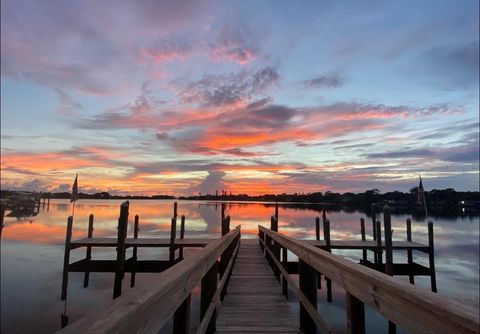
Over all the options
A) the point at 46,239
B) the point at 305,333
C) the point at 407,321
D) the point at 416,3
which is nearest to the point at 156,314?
the point at 407,321

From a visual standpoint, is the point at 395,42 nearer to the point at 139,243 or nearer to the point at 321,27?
the point at 321,27

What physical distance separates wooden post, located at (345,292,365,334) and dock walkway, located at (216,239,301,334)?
2566 mm

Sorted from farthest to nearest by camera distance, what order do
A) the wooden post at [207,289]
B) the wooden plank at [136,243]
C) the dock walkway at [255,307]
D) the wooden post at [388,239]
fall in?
1. the wooden plank at [136,243]
2. the wooden post at [388,239]
3. the dock walkway at [255,307]
4. the wooden post at [207,289]

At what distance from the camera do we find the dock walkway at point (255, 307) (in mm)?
4973

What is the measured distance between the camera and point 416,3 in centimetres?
1126

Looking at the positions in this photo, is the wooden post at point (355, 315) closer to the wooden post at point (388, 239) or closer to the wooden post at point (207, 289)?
the wooden post at point (207, 289)

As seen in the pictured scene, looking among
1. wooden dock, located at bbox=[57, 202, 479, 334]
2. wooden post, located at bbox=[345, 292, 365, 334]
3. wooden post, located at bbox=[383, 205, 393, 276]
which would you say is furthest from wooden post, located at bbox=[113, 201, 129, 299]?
wooden post, located at bbox=[345, 292, 365, 334]

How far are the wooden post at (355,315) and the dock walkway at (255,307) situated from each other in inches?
101

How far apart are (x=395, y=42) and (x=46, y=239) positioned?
30282 mm

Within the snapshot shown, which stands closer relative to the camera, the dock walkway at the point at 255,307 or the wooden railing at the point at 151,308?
the wooden railing at the point at 151,308

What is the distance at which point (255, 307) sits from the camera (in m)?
6.20

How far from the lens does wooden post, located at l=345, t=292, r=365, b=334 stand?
2.41 metres

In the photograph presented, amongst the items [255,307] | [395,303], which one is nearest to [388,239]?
[255,307]

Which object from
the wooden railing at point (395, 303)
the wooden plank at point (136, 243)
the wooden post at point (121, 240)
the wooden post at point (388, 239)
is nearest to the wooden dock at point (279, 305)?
the wooden railing at point (395, 303)
